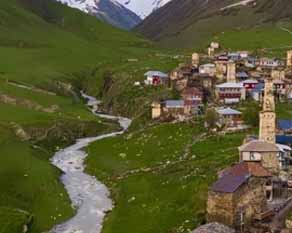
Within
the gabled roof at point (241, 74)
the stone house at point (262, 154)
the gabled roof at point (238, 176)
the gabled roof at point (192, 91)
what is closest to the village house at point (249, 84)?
the gabled roof at point (192, 91)

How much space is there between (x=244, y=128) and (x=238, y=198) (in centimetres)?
4517

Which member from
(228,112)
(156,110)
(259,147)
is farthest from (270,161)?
(156,110)

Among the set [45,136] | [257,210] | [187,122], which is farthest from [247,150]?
[45,136]

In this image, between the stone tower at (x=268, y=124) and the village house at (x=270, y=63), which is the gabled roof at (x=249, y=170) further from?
the village house at (x=270, y=63)

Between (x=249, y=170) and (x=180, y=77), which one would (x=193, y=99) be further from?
(x=249, y=170)

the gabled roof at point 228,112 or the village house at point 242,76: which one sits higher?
the village house at point 242,76

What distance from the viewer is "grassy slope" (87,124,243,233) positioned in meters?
75.1

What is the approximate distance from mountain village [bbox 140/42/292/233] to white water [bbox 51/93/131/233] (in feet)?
48.1

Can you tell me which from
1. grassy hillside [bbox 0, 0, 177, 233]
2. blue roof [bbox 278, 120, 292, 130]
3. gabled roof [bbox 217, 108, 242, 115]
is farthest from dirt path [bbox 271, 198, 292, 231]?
gabled roof [bbox 217, 108, 242, 115]

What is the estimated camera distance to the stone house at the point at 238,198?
6475 centimetres

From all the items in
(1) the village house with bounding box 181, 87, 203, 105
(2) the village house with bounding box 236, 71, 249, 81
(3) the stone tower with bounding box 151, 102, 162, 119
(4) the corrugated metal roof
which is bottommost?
(4) the corrugated metal roof

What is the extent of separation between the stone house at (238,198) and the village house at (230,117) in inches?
1739

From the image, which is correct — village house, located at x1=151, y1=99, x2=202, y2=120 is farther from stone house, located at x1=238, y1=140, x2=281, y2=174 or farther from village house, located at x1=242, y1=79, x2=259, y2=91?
stone house, located at x1=238, y1=140, x2=281, y2=174

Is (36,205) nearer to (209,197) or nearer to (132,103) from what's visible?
(209,197)
